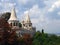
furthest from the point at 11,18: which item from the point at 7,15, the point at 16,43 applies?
the point at 16,43

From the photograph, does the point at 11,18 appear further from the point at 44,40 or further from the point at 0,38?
the point at 0,38

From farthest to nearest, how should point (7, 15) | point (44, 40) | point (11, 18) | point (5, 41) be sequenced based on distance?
point (7, 15)
point (11, 18)
point (44, 40)
point (5, 41)

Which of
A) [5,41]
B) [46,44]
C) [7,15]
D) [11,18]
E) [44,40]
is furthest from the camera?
[7,15]

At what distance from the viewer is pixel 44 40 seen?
98.7 meters

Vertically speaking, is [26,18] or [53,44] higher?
[26,18]

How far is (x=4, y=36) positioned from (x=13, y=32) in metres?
2.70

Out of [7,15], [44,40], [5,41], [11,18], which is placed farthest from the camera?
[7,15]

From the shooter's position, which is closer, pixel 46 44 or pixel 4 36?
pixel 4 36

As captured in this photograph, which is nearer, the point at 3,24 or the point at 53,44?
the point at 3,24

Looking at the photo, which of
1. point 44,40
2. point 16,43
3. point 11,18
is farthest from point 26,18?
point 16,43

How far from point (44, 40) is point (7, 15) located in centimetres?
3493

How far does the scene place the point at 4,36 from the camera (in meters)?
59.7

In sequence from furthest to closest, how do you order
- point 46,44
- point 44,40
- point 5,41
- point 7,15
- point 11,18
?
1. point 7,15
2. point 11,18
3. point 44,40
4. point 46,44
5. point 5,41

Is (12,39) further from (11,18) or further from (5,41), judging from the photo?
(11,18)
